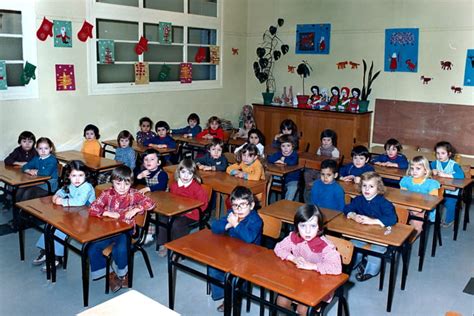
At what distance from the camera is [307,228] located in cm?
301

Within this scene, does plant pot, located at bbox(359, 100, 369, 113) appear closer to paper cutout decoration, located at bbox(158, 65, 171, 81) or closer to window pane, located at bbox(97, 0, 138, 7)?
paper cutout decoration, located at bbox(158, 65, 171, 81)

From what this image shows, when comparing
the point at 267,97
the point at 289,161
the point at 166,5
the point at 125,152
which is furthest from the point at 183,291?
the point at 267,97

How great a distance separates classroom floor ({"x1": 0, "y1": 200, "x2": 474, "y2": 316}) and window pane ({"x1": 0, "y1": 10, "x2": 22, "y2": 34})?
3.08m

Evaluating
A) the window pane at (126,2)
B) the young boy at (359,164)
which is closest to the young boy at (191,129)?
the window pane at (126,2)

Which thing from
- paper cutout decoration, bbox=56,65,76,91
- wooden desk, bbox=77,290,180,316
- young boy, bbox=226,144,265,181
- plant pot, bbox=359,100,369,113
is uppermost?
paper cutout decoration, bbox=56,65,76,91

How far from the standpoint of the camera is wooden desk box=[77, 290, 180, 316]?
87.2 inches

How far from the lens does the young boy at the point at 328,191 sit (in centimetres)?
444

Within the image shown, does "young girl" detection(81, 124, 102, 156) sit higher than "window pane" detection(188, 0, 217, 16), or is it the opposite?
"window pane" detection(188, 0, 217, 16)

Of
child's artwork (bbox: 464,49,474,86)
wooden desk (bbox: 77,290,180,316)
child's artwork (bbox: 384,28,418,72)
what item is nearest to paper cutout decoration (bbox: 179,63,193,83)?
child's artwork (bbox: 384,28,418,72)

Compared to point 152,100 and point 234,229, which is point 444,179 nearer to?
point 234,229

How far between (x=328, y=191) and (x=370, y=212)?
65 cm

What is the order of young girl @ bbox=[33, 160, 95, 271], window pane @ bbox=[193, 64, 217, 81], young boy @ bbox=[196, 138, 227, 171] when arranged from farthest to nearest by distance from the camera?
window pane @ bbox=[193, 64, 217, 81]
young boy @ bbox=[196, 138, 227, 171]
young girl @ bbox=[33, 160, 95, 271]

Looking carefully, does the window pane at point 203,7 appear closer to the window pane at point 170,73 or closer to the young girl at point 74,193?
the window pane at point 170,73

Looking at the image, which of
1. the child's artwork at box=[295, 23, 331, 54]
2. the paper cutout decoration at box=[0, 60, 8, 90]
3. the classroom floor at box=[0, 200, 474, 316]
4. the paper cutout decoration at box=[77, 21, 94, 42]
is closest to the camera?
the classroom floor at box=[0, 200, 474, 316]
